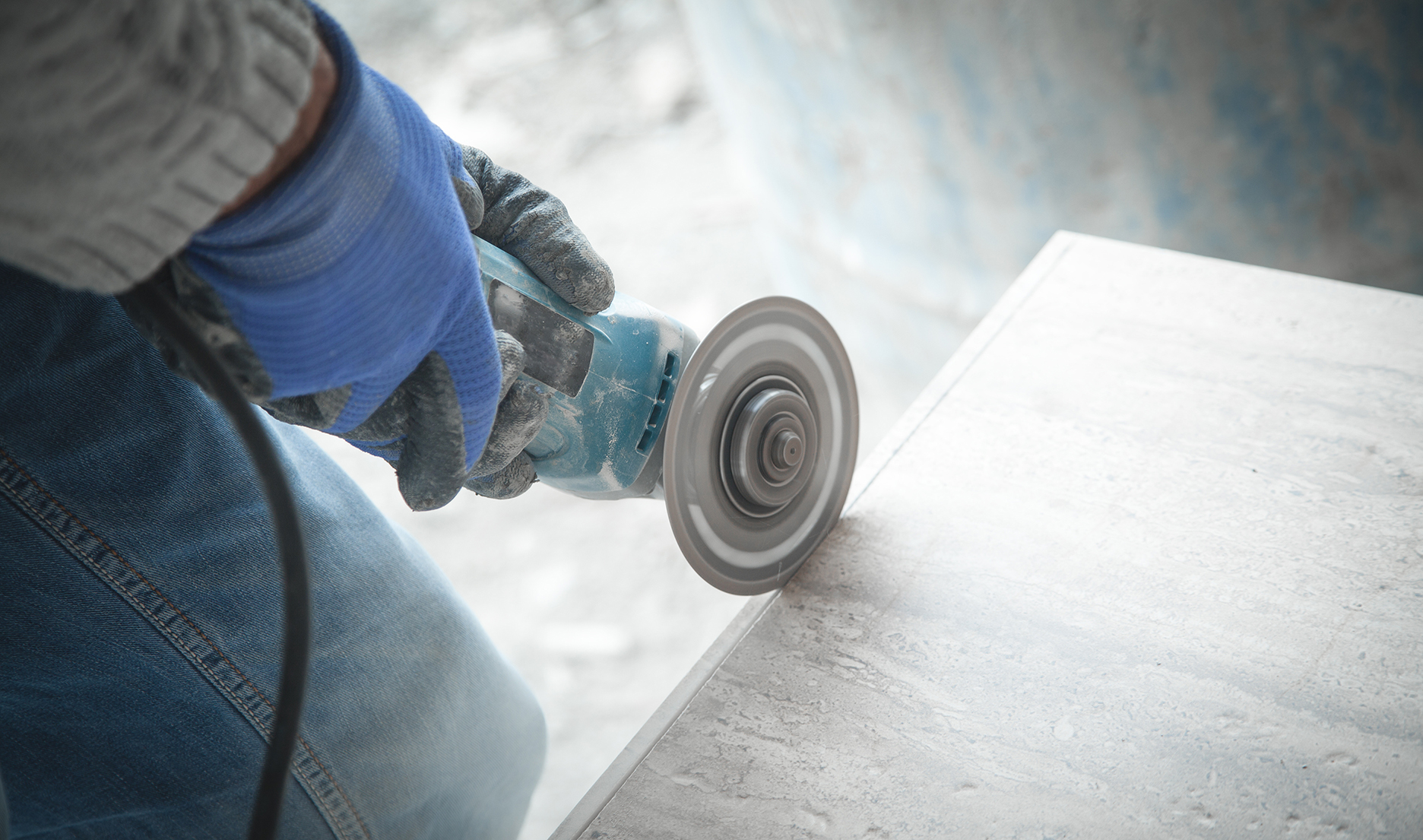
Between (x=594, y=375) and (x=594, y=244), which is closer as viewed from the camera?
(x=594, y=375)

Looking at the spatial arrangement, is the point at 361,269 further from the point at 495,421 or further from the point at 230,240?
the point at 495,421

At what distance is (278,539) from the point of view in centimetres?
64

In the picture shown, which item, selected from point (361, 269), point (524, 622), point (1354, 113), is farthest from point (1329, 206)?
point (524, 622)

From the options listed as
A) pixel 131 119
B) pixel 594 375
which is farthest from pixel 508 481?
pixel 131 119

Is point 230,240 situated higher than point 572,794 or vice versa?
point 230,240

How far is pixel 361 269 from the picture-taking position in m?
0.73

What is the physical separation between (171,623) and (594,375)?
1.67 feet

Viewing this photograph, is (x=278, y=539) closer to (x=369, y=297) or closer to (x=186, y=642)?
(x=369, y=297)

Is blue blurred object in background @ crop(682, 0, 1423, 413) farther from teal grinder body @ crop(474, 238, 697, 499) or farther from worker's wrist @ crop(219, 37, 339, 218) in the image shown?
worker's wrist @ crop(219, 37, 339, 218)

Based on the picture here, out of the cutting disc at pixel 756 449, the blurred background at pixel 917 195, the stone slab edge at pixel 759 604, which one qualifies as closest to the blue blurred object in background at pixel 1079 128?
the blurred background at pixel 917 195

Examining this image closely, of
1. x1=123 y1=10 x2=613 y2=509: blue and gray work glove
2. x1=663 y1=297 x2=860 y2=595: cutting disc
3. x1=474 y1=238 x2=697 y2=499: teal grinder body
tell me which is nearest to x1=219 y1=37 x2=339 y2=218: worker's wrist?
x1=123 y1=10 x2=613 y2=509: blue and gray work glove

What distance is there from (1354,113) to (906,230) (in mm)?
980

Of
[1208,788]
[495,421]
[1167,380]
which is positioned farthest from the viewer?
[1167,380]

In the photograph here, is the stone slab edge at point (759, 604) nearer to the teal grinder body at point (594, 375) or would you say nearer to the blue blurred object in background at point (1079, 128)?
the teal grinder body at point (594, 375)
